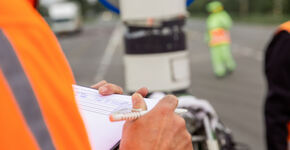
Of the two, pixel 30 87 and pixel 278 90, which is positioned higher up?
pixel 30 87

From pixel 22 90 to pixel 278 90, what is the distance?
2160 mm

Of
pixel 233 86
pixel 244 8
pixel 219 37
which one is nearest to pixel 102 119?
pixel 233 86

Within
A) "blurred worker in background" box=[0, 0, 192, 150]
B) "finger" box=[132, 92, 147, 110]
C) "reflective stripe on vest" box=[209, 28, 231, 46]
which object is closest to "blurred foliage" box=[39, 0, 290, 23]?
"reflective stripe on vest" box=[209, 28, 231, 46]

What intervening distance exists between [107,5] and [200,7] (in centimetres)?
6812

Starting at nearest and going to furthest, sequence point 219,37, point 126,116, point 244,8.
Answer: point 126,116 → point 219,37 → point 244,8

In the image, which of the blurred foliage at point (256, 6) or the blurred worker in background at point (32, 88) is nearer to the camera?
the blurred worker in background at point (32, 88)

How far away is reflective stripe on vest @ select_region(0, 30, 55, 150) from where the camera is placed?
731 mm

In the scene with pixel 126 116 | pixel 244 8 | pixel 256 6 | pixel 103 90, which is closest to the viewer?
pixel 126 116

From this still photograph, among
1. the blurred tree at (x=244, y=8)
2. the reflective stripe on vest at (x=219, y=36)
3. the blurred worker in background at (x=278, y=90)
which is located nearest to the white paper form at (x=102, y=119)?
the blurred worker in background at (x=278, y=90)

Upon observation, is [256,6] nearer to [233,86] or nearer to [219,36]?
[219,36]

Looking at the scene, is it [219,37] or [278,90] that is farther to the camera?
[219,37]

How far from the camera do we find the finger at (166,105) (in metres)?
1.10

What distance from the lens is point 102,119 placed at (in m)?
1.18

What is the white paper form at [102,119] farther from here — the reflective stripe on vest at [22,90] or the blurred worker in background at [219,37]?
the blurred worker in background at [219,37]
